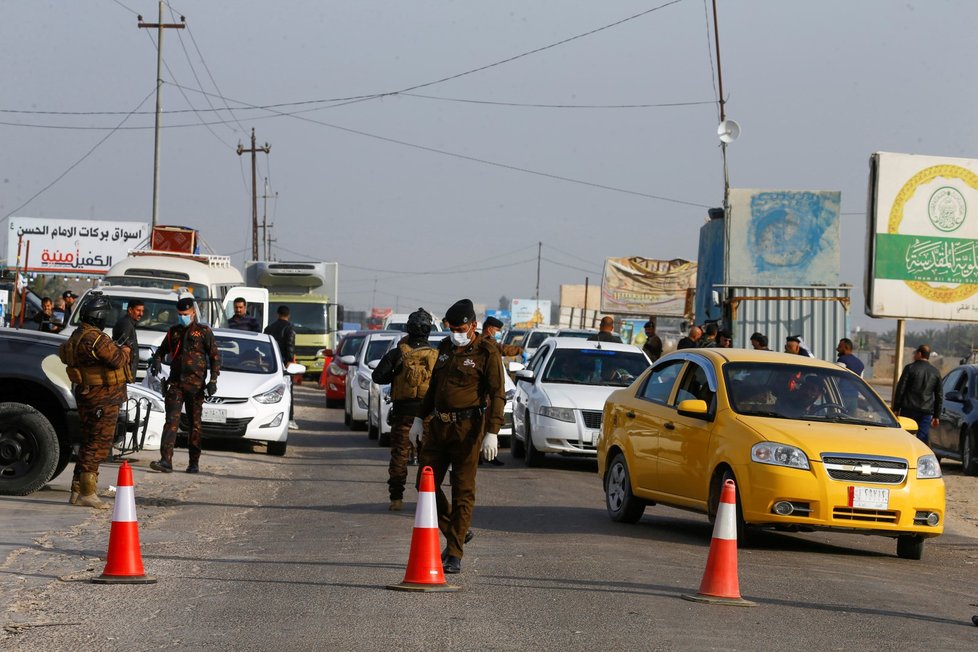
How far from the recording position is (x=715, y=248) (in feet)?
105

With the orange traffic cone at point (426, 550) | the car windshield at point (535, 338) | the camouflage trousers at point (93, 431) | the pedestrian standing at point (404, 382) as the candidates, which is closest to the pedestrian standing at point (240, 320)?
the car windshield at point (535, 338)

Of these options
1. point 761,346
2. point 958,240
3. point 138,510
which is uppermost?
point 958,240

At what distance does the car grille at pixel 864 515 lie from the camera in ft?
35.4

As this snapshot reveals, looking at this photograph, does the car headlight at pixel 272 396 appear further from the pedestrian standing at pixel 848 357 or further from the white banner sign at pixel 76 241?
the white banner sign at pixel 76 241

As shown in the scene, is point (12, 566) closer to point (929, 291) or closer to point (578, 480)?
point (578, 480)

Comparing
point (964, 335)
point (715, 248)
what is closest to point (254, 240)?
point (715, 248)

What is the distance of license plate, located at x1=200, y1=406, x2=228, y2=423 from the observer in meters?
18.9

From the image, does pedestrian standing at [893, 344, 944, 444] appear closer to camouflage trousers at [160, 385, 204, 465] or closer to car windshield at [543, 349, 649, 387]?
car windshield at [543, 349, 649, 387]

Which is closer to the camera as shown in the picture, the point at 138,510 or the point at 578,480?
the point at 138,510

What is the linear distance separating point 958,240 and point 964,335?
7915cm

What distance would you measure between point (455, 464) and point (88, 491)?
4.35 m

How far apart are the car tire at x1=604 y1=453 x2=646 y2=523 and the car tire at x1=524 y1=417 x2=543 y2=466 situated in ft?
17.1

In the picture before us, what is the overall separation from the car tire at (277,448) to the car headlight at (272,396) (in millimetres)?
679

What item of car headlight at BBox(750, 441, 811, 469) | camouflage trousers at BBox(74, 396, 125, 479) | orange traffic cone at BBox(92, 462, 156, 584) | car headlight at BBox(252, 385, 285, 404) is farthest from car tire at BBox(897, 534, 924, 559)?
car headlight at BBox(252, 385, 285, 404)
